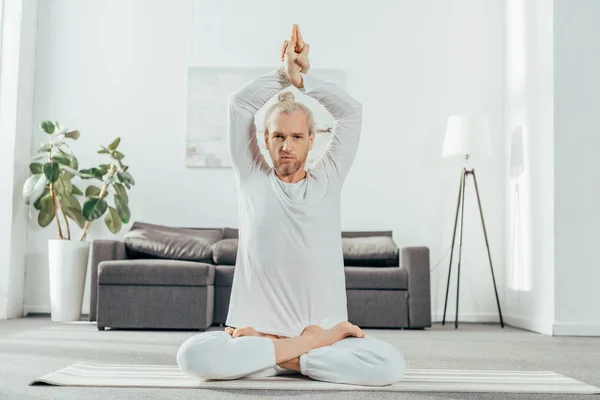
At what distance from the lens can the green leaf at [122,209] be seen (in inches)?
223

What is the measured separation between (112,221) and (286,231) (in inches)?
144

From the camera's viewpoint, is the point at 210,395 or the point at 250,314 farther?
the point at 250,314

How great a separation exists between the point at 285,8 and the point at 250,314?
443cm

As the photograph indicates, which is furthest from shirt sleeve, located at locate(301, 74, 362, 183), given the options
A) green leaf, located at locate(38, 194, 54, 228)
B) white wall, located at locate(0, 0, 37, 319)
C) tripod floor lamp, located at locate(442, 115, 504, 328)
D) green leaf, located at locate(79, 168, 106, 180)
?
white wall, located at locate(0, 0, 37, 319)

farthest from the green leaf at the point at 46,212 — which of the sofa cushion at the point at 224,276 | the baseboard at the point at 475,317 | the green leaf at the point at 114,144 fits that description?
the baseboard at the point at 475,317

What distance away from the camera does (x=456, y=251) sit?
6.11 m

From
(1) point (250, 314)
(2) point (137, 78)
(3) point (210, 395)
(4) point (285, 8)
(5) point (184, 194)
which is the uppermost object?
(4) point (285, 8)

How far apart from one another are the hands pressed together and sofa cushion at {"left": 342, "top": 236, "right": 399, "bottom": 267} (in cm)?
315

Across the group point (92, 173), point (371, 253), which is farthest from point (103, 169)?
point (371, 253)

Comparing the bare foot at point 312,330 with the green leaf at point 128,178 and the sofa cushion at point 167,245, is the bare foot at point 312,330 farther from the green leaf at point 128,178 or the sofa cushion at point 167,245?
the green leaf at point 128,178

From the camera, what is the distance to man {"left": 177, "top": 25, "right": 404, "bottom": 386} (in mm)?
2260

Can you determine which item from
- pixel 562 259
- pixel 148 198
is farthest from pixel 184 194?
pixel 562 259

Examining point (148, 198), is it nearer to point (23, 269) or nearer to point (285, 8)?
point (23, 269)

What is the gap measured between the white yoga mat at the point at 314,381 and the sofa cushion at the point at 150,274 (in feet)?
7.01
